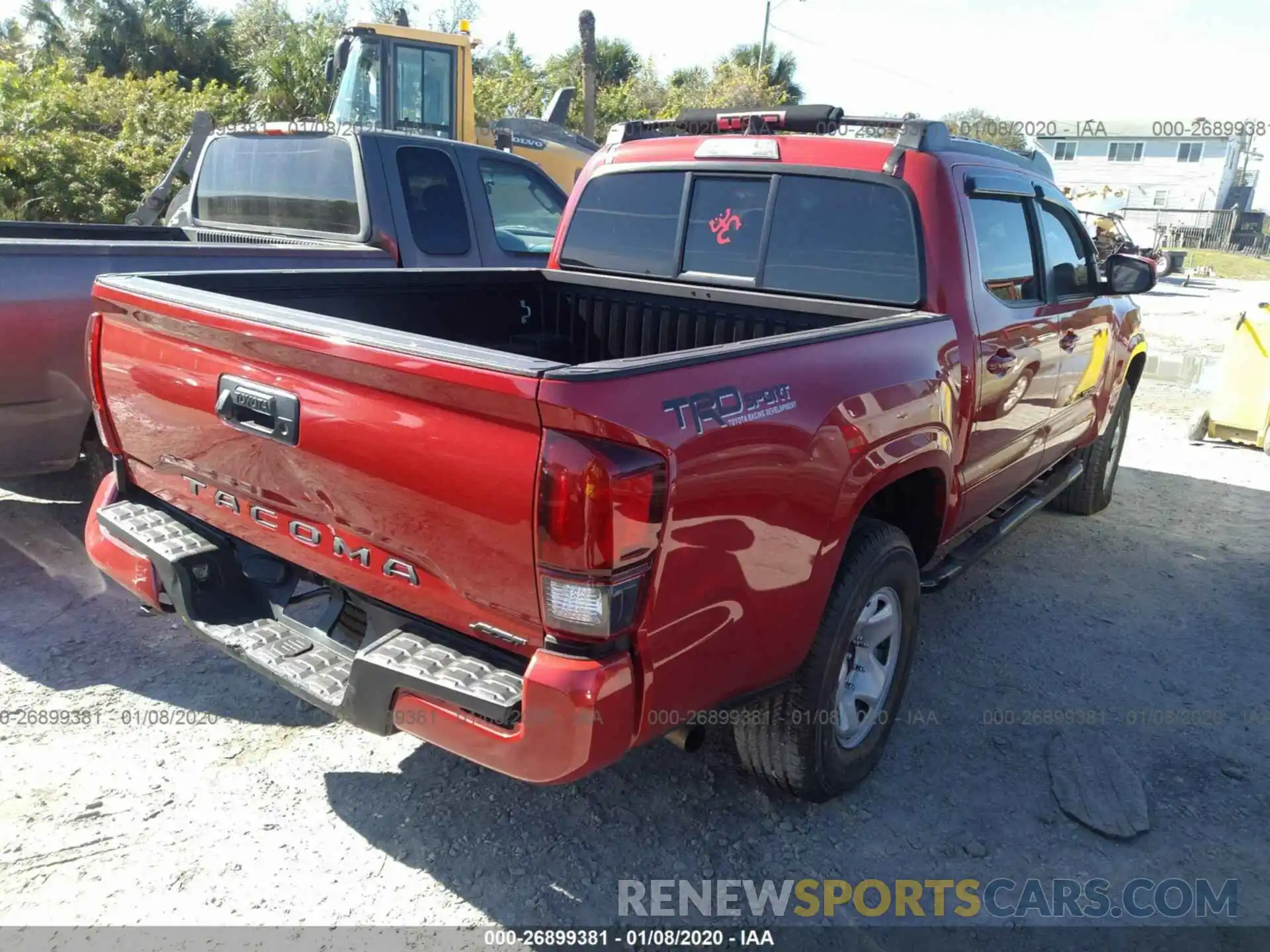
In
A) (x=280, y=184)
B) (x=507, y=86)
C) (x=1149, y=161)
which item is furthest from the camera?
(x=1149, y=161)

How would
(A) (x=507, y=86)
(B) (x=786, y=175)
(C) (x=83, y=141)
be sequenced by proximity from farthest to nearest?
(A) (x=507, y=86) → (C) (x=83, y=141) → (B) (x=786, y=175)

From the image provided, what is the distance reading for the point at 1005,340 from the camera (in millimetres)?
3602

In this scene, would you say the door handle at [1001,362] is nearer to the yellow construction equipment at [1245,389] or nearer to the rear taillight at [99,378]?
the rear taillight at [99,378]

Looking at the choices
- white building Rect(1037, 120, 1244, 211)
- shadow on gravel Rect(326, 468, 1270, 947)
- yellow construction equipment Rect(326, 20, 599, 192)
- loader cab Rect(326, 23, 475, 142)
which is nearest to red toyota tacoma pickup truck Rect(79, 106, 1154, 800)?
shadow on gravel Rect(326, 468, 1270, 947)

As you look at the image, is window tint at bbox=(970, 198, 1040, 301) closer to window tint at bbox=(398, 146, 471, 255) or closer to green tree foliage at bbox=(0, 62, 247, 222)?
window tint at bbox=(398, 146, 471, 255)

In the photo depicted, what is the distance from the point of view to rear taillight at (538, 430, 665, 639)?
1864 millimetres

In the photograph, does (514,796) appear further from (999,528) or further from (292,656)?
(999,528)

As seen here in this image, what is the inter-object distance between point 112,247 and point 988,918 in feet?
14.2

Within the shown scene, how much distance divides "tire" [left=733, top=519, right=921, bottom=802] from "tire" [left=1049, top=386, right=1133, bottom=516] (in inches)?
122

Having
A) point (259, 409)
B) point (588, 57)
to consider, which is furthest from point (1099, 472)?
point (588, 57)

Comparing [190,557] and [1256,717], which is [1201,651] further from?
[190,557]

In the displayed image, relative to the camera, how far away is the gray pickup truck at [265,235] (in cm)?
394

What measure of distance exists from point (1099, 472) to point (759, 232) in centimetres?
343

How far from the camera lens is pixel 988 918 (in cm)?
259
